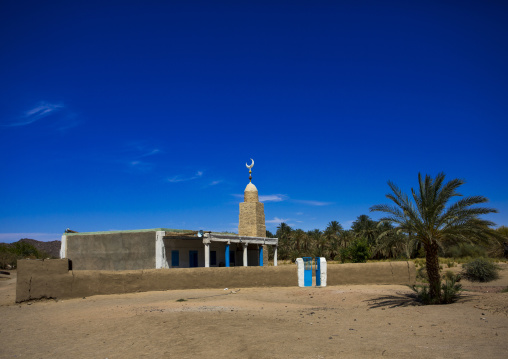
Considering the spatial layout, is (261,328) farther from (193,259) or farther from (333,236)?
(333,236)

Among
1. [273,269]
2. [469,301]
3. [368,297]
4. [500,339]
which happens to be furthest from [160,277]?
[500,339]

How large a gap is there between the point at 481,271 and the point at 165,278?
63.7 feet

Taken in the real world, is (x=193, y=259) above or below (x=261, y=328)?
above

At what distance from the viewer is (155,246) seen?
27.9m

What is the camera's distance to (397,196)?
15.8 meters

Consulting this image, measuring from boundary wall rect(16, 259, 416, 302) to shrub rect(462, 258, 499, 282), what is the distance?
587 cm

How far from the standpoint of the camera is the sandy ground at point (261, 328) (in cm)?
875

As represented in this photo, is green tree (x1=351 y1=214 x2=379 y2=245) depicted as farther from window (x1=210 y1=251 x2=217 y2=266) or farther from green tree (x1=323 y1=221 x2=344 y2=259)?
window (x1=210 y1=251 x2=217 y2=266)

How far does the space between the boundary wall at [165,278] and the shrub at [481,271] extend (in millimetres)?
5871

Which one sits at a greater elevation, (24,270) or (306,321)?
(24,270)

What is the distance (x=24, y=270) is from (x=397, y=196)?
52.3ft

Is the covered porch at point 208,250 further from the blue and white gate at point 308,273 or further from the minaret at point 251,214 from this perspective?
the blue and white gate at point 308,273

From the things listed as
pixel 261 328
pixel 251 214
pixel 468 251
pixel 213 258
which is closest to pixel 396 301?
pixel 261 328

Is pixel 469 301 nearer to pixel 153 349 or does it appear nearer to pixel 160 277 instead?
pixel 153 349
